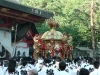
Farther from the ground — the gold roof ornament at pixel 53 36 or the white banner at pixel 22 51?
the gold roof ornament at pixel 53 36

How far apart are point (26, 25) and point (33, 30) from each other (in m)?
3.61

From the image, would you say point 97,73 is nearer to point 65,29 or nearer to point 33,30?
point 33,30

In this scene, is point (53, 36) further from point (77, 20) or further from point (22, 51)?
point (77, 20)

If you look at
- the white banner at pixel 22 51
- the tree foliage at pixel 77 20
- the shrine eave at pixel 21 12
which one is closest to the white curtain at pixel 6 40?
the shrine eave at pixel 21 12

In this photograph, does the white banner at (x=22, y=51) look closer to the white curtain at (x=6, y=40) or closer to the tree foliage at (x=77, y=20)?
the white curtain at (x=6, y=40)

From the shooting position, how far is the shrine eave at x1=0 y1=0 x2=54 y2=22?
14.6m

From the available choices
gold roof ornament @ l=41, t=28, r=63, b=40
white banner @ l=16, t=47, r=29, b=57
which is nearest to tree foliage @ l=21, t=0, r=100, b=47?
white banner @ l=16, t=47, r=29, b=57

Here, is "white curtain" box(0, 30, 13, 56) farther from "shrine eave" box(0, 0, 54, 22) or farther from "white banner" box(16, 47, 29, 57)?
"white banner" box(16, 47, 29, 57)

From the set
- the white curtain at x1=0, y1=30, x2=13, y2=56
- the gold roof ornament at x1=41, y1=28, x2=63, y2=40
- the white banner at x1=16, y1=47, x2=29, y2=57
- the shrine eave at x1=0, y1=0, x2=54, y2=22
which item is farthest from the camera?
the white banner at x1=16, y1=47, x2=29, y2=57

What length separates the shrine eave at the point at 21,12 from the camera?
14.6 metres

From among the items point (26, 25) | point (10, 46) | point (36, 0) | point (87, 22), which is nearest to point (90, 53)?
point (87, 22)

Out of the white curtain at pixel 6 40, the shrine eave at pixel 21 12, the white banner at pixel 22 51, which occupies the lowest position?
the white banner at pixel 22 51

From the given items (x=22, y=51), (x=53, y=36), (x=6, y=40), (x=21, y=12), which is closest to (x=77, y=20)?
(x=22, y=51)

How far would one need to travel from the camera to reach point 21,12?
15742 millimetres
